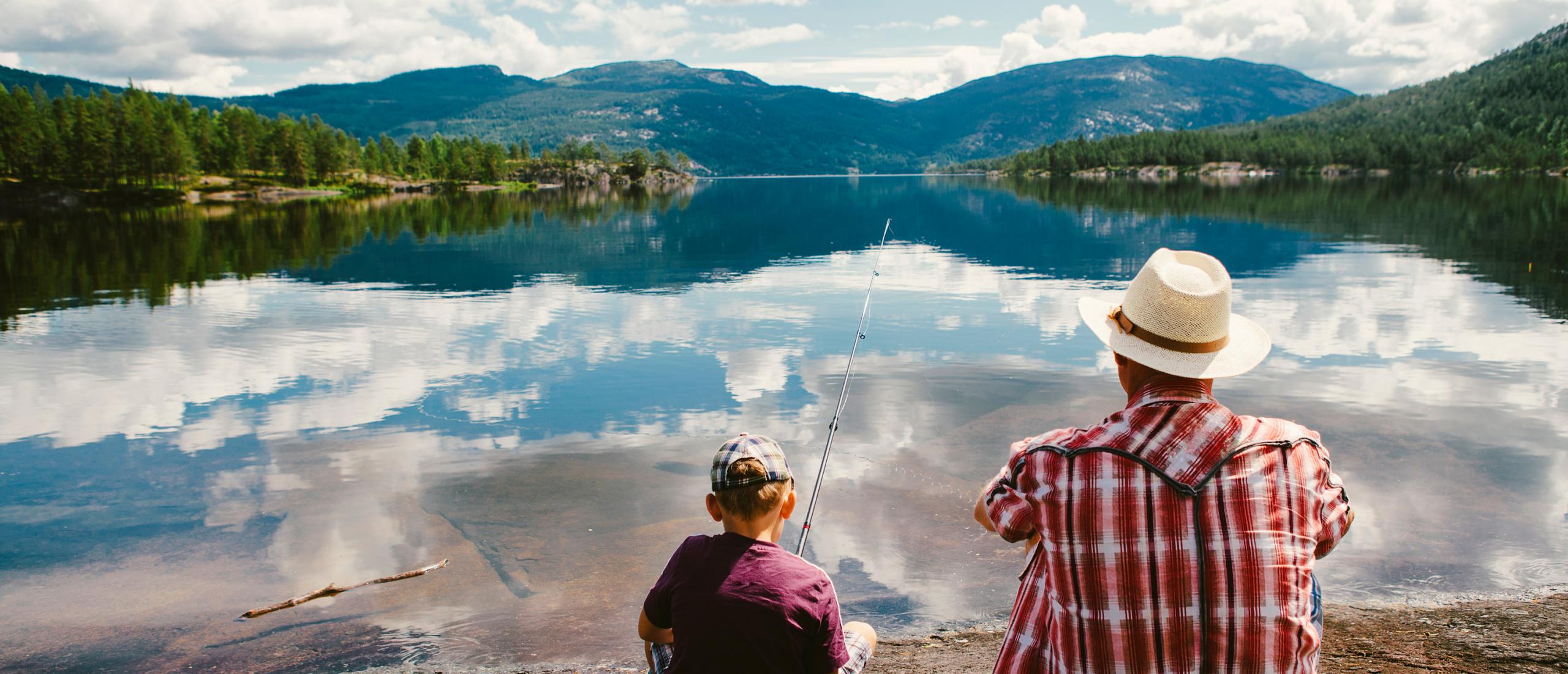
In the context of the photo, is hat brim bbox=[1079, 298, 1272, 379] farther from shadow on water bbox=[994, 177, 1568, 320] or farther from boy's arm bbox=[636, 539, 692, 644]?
shadow on water bbox=[994, 177, 1568, 320]

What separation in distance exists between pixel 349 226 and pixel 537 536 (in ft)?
156

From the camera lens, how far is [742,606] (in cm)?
320

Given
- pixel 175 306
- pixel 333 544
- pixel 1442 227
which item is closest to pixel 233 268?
pixel 175 306

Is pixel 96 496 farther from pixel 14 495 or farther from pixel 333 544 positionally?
pixel 333 544

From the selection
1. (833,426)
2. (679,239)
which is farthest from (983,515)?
(679,239)

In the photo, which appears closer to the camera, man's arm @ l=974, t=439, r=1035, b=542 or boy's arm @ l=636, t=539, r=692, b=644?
man's arm @ l=974, t=439, r=1035, b=542

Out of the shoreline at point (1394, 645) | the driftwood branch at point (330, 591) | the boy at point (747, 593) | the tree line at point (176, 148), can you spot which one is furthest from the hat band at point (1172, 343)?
the tree line at point (176, 148)

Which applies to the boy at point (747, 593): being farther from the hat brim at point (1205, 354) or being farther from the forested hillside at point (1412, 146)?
the forested hillside at point (1412, 146)

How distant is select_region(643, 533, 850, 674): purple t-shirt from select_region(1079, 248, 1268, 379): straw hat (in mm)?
1308

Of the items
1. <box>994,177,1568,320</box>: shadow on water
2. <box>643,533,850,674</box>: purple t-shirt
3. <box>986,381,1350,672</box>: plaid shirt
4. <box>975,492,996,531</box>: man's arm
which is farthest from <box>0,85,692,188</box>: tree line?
<box>986,381,1350,672</box>: plaid shirt

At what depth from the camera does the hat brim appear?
258cm

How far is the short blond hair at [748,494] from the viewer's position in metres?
3.34

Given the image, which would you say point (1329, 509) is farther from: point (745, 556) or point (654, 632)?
point (654, 632)

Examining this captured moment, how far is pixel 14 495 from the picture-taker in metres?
9.05
